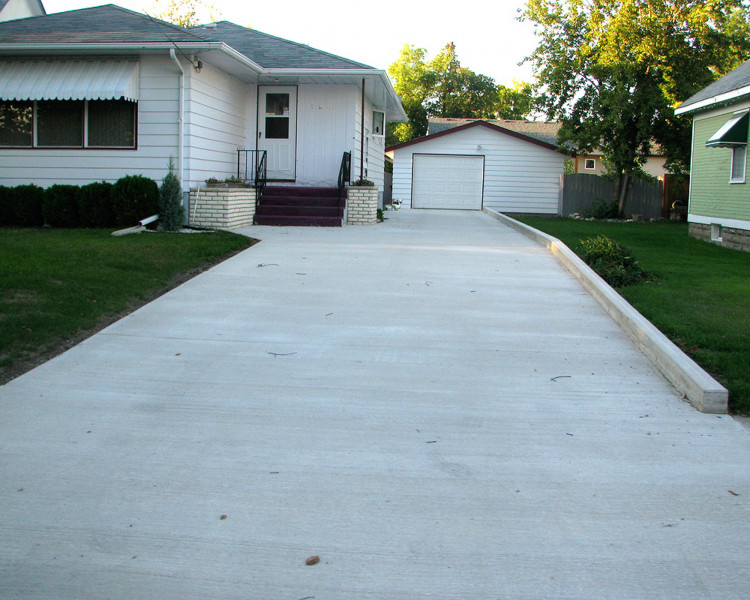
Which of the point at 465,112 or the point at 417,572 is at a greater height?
the point at 465,112

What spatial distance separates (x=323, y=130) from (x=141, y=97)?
15.8 feet

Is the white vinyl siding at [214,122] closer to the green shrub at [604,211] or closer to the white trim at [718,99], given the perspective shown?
the white trim at [718,99]

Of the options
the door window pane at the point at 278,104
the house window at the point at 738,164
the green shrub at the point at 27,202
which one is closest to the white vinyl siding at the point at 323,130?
the door window pane at the point at 278,104

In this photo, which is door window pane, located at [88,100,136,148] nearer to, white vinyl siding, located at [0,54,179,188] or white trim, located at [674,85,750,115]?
white vinyl siding, located at [0,54,179,188]

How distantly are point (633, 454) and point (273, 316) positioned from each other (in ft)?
13.4

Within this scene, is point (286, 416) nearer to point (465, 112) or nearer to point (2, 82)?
point (2, 82)

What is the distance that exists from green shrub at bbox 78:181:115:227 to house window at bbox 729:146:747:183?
1292cm

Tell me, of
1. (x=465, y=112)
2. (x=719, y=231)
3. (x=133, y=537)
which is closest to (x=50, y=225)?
(x=133, y=537)

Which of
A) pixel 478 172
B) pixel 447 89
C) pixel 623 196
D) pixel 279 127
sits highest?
pixel 447 89

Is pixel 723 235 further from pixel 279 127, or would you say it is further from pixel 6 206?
pixel 6 206

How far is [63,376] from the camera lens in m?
5.41

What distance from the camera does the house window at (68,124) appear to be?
14336mm

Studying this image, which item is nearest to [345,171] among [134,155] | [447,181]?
[134,155]

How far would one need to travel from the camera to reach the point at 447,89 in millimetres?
67062
